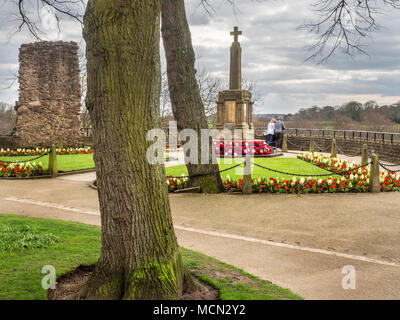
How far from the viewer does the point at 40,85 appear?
70.2 feet

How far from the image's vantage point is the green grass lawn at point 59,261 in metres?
4.04

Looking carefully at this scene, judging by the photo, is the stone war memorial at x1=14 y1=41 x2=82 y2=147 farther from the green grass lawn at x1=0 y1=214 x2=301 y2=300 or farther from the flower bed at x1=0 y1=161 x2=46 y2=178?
the green grass lawn at x1=0 y1=214 x2=301 y2=300

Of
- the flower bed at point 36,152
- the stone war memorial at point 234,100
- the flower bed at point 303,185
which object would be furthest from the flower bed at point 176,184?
the flower bed at point 36,152

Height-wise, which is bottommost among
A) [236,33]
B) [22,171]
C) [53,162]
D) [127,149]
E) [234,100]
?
[22,171]

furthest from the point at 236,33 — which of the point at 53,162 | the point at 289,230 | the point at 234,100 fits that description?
the point at 289,230

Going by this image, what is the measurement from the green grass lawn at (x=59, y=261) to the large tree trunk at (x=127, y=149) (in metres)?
0.65

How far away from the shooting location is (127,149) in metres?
3.71

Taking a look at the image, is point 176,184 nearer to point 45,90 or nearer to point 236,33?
point 236,33

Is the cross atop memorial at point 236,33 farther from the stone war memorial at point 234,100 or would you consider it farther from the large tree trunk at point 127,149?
the large tree trunk at point 127,149

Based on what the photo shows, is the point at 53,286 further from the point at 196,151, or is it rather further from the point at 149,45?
the point at 196,151

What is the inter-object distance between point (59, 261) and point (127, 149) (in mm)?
1996

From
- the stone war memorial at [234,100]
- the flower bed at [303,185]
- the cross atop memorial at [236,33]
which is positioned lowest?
the flower bed at [303,185]

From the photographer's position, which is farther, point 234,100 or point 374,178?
point 234,100
